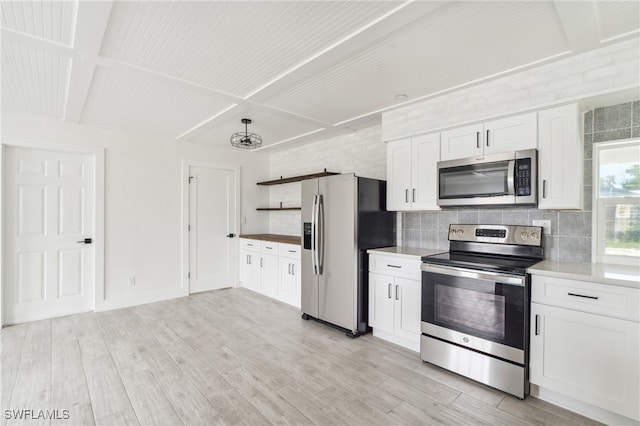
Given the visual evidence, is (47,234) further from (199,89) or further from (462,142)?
(462,142)

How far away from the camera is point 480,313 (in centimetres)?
245

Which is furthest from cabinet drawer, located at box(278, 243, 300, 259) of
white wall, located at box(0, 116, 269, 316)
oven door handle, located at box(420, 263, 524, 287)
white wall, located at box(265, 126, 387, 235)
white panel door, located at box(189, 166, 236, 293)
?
oven door handle, located at box(420, 263, 524, 287)

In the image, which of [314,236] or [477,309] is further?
[314,236]

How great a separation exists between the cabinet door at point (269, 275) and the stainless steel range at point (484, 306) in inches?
101

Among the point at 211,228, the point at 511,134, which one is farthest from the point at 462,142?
the point at 211,228

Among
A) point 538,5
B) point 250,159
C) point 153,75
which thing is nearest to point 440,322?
point 538,5

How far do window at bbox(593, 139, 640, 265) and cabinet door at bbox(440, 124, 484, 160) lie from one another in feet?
2.83

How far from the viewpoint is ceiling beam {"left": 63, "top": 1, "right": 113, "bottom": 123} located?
1.83 meters

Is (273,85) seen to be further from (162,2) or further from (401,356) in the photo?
(401,356)

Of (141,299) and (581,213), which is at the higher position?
(581,213)

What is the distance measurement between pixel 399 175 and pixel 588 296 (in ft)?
6.36

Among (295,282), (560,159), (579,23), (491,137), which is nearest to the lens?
(579,23)

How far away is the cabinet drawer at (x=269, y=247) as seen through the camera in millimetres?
4746

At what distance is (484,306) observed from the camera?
2.43m
